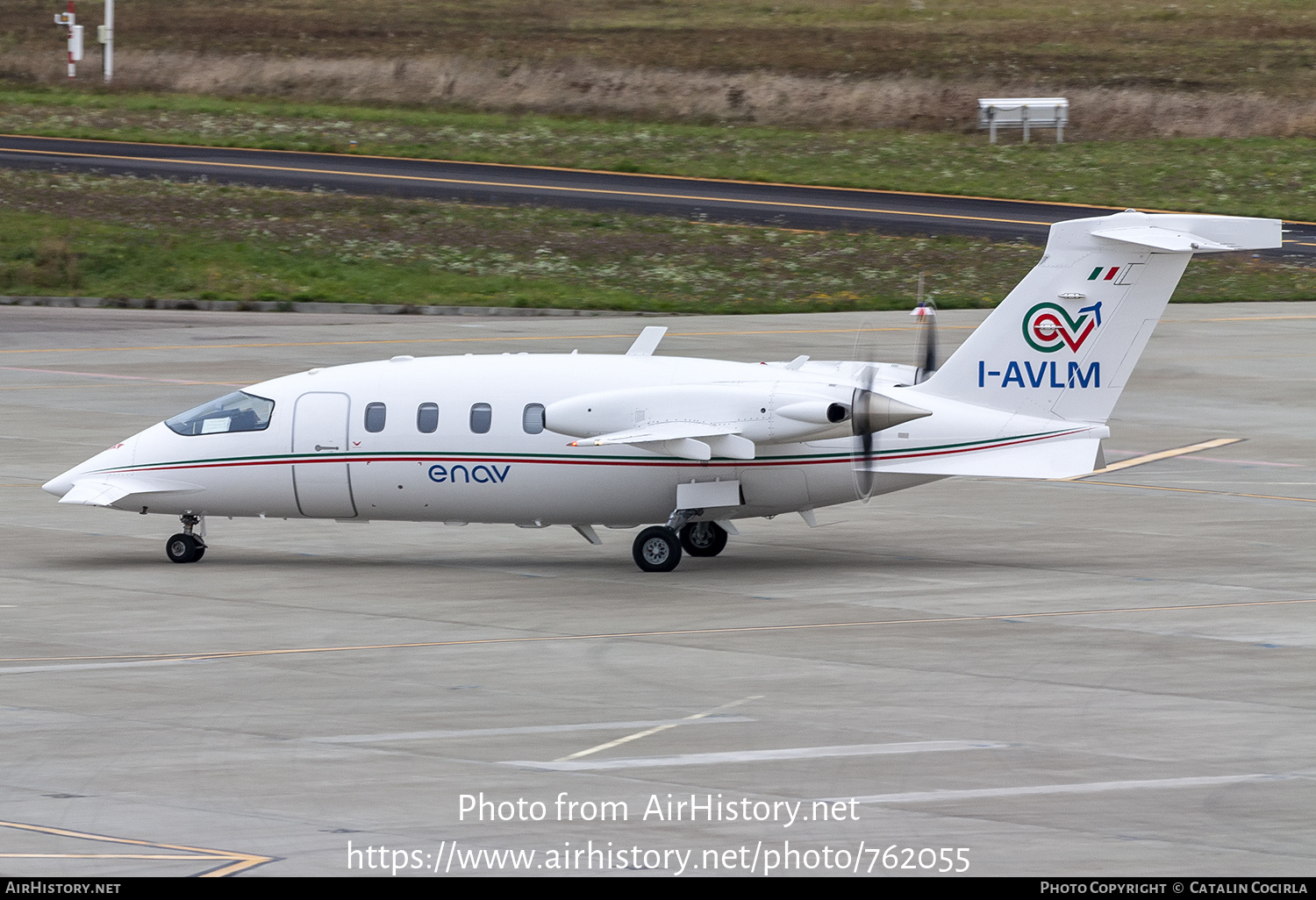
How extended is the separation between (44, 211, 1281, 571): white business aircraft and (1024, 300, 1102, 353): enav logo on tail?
0.03 metres

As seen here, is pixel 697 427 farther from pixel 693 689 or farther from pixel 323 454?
Result: pixel 693 689

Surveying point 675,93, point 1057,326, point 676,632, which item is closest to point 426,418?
point 676,632

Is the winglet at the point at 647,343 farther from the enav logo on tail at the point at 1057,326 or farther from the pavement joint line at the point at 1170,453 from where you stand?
the pavement joint line at the point at 1170,453

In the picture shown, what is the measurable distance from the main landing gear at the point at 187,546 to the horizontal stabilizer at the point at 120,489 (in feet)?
1.86

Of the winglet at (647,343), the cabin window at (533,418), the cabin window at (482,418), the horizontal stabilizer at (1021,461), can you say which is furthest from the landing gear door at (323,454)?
the horizontal stabilizer at (1021,461)

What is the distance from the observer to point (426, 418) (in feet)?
87.5

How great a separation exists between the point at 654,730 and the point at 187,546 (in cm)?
1183

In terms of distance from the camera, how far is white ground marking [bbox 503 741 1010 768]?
16594 millimetres

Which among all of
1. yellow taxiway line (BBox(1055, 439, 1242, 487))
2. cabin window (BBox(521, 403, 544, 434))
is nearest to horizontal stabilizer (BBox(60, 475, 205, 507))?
cabin window (BBox(521, 403, 544, 434))

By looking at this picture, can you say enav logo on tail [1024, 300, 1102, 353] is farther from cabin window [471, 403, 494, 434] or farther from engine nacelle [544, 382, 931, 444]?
cabin window [471, 403, 494, 434]

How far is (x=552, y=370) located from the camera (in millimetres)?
26625

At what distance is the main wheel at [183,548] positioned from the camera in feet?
89.2

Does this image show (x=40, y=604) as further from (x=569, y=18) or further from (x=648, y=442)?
(x=569, y=18)

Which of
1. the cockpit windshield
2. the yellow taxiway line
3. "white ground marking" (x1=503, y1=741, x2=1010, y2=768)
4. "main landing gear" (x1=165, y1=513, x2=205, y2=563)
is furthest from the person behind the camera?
the yellow taxiway line
